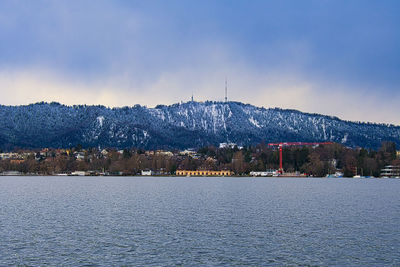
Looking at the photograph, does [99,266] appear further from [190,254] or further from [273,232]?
[273,232]

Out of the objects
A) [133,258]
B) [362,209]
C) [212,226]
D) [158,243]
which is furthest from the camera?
[362,209]

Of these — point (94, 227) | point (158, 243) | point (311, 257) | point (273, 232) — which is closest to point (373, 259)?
point (311, 257)

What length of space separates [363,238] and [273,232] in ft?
26.2

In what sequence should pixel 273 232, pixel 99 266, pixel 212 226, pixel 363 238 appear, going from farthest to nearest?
pixel 212 226 < pixel 273 232 < pixel 363 238 < pixel 99 266

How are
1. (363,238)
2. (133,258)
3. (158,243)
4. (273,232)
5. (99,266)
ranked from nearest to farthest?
(99,266) → (133,258) → (158,243) → (363,238) → (273,232)

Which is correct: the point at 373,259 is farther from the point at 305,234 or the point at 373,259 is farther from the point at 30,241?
the point at 30,241

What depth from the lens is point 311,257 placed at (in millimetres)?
36250

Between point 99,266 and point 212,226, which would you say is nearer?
point 99,266

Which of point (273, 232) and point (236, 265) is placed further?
point (273, 232)

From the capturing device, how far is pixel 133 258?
116 ft

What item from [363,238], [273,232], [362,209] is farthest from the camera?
[362,209]

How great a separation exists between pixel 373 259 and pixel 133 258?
54.9 ft

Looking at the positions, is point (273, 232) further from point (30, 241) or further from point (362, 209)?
point (362, 209)

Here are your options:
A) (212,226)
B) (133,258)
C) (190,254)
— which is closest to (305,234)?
(212,226)
